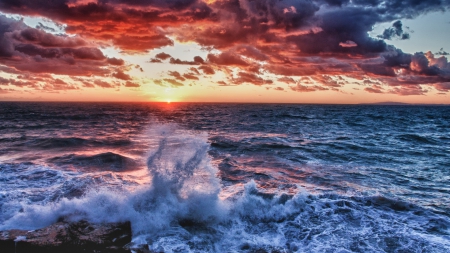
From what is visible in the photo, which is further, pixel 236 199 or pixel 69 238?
pixel 236 199

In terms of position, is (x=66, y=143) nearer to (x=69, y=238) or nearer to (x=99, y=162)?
(x=99, y=162)

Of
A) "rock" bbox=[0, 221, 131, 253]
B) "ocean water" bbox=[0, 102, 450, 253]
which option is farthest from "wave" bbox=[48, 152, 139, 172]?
"rock" bbox=[0, 221, 131, 253]

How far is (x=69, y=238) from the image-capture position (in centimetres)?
618

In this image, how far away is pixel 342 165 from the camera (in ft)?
45.2

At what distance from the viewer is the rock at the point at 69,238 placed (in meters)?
5.77

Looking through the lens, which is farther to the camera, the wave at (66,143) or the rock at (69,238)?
the wave at (66,143)

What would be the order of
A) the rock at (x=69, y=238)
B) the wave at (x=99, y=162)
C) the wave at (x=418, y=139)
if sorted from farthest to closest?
1. the wave at (x=418, y=139)
2. the wave at (x=99, y=162)
3. the rock at (x=69, y=238)

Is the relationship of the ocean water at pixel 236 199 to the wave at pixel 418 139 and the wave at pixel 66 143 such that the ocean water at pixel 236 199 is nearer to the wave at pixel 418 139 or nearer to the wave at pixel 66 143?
the wave at pixel 66 143

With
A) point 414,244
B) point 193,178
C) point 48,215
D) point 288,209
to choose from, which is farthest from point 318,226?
point 48,215

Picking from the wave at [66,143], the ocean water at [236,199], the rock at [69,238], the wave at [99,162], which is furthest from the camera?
the wave at [66,143]

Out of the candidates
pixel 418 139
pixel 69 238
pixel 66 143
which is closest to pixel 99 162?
pixel 66 143

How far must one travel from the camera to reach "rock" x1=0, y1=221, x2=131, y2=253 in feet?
18.9

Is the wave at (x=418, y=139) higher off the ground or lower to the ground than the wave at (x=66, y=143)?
lower

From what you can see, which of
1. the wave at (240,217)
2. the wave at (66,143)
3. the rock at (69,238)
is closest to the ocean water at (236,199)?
the wave at (240,217)
